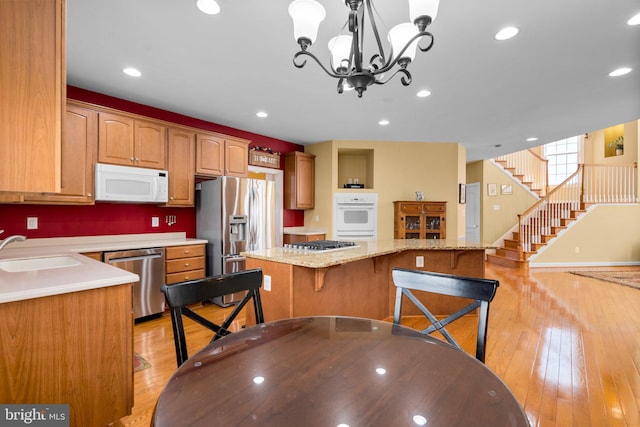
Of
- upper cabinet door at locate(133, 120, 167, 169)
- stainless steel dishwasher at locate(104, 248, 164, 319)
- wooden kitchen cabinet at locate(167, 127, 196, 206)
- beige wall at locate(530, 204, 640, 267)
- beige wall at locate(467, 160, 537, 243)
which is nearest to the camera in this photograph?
stainless steel dishwasher at locate(104, 248, 164, 319)

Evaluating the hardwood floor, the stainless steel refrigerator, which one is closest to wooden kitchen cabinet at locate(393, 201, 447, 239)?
the hardwood floor

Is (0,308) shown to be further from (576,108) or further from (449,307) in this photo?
(576,108)

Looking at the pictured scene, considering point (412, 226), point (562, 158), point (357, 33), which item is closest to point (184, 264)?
point (357, 33)

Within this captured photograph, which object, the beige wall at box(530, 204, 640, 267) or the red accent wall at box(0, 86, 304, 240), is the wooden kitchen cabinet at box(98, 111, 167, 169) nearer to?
the red accent wall at box(0, 86, 304, 240)

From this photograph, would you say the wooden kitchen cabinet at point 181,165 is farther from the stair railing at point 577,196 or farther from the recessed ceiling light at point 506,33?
the stair railing at point 577,196

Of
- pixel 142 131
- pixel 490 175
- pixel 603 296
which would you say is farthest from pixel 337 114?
pixel 490 175

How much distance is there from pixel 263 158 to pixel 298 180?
71 centimetres

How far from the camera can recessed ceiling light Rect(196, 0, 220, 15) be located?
74.3 inches

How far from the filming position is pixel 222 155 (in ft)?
13.8

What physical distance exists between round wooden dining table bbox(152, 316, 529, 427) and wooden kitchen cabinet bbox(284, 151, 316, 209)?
14.1ft

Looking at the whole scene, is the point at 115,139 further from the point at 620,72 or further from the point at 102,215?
the point at 620,72

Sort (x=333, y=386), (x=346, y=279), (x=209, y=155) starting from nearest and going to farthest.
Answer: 1. (x=333, y=386)
2. (x=346, y=279)
3. (x=209, y=155)

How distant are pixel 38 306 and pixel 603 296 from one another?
240 inches

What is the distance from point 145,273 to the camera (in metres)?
3.26
